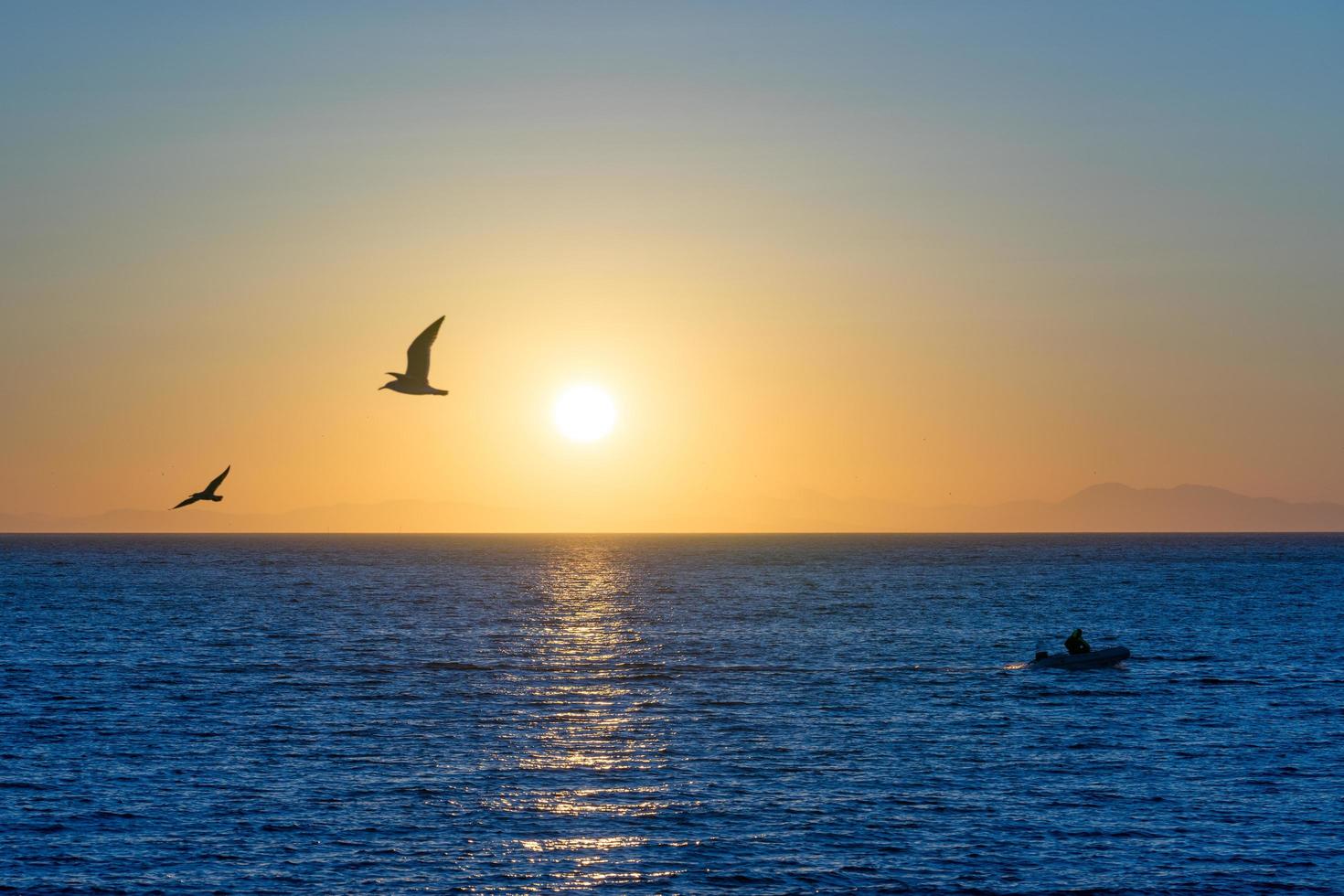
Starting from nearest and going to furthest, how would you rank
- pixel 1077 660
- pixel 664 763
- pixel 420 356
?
1. pixel 420 356
2. pixel 664 763
3. pixel 1077 660

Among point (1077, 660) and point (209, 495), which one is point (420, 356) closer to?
point (209, 495)

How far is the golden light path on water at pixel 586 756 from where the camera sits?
3600cm

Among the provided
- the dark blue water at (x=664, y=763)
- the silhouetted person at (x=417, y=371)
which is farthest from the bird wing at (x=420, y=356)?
the dark blue water at (x=664, y=763)

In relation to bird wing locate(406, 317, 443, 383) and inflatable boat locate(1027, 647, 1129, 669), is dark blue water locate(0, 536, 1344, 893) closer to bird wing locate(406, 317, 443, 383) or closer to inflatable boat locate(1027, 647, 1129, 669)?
inflatable boat locate(1027, 647, 1129, 669)

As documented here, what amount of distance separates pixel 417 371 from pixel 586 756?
17596mm

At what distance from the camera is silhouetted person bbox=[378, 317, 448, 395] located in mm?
37062

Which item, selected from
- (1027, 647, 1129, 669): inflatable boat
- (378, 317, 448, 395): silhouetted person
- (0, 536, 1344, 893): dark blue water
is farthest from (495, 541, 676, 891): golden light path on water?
(1027, 647, 1129, 669): inflatable boat

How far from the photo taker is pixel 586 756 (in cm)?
4903

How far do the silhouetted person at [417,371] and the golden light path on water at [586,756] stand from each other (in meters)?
12.3

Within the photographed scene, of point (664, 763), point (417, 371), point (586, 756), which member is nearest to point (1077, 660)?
point (664, 763)

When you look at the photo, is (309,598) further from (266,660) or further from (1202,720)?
(1202,720)

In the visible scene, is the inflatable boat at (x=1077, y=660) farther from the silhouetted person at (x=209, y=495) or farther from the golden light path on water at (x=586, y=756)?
the silhouetted person at (x=209, y=495)

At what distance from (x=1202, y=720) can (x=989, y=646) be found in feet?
109

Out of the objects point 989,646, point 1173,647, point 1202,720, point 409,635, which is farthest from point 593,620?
point 1202,720
